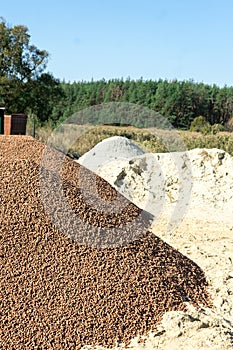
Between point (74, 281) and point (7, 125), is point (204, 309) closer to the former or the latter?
point (74, 281)

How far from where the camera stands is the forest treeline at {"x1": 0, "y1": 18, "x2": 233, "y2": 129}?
55.7 ft

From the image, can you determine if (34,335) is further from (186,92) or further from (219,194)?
(186,92)

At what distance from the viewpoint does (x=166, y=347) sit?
10.3ft

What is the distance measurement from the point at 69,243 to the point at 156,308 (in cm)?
85

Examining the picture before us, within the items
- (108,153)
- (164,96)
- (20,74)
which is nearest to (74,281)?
(108,153)

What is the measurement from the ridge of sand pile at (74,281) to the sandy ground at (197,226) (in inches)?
7.1

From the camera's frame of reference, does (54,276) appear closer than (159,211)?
Yes

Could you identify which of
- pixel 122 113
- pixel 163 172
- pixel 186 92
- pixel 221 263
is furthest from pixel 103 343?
pixel 186 92

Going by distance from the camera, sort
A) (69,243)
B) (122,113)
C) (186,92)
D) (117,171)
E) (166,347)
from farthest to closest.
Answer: (186,92) < (122,113) < (117,171) < (69,243) < (166,347)

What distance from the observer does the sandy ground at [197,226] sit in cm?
321

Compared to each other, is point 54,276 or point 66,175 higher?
point 66,175

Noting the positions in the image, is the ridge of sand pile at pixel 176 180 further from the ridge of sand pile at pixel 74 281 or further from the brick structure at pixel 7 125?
the ridge of sand pile at pixel 74 281

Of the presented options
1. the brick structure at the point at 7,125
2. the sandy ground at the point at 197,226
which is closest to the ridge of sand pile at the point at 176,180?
the sandy ground at the point at 197,226

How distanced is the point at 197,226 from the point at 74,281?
3.07 metres
